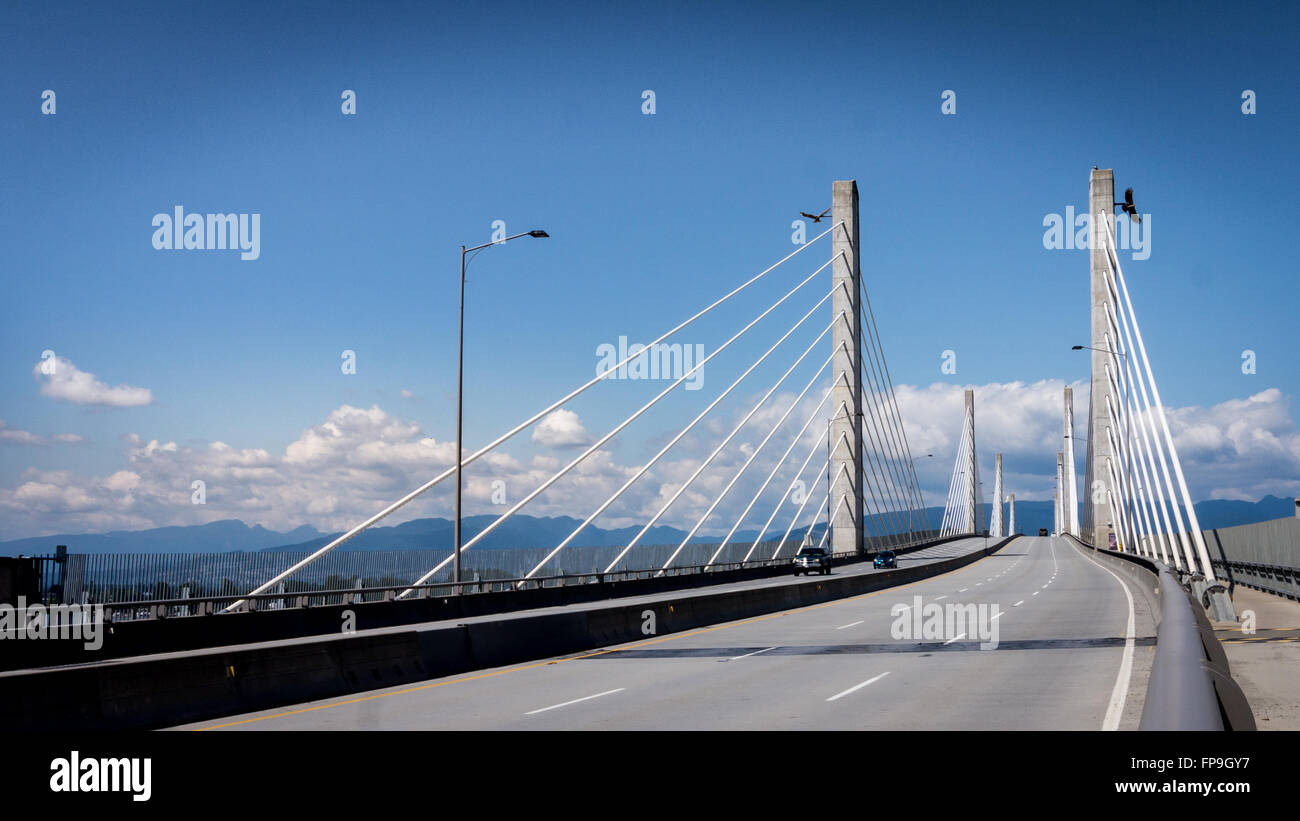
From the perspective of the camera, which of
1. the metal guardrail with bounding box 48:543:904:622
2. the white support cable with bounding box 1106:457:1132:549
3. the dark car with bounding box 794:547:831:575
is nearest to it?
the metal guardrail with bounding box 48:543:904:622

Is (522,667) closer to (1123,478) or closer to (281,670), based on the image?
(281,670)

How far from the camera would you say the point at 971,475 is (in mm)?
165250

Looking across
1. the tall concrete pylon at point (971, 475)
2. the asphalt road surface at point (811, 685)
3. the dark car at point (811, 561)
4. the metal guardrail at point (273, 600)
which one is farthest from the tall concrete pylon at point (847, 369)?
the tall concrete pylon at point (971, 475)

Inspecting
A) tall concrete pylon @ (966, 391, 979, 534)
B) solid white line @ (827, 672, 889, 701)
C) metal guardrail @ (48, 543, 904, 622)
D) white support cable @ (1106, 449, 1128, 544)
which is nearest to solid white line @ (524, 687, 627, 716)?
solid white line @ (827, 672, 889, 701)

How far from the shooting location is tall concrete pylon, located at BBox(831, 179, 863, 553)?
75.6 m

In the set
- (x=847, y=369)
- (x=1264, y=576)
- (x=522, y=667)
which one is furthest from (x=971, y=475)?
(x=522, y=667)

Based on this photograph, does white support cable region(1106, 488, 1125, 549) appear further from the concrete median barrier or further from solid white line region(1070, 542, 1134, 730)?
the concrete median barrier

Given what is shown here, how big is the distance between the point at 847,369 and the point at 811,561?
692 inches

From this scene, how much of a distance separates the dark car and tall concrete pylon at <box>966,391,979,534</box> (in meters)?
100

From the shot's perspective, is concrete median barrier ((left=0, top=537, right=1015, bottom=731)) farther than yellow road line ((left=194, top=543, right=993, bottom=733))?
No

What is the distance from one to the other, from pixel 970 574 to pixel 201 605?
46.4 meters

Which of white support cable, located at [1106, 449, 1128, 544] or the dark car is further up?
white support cable, located at [1106, 449, 1128, 544]
